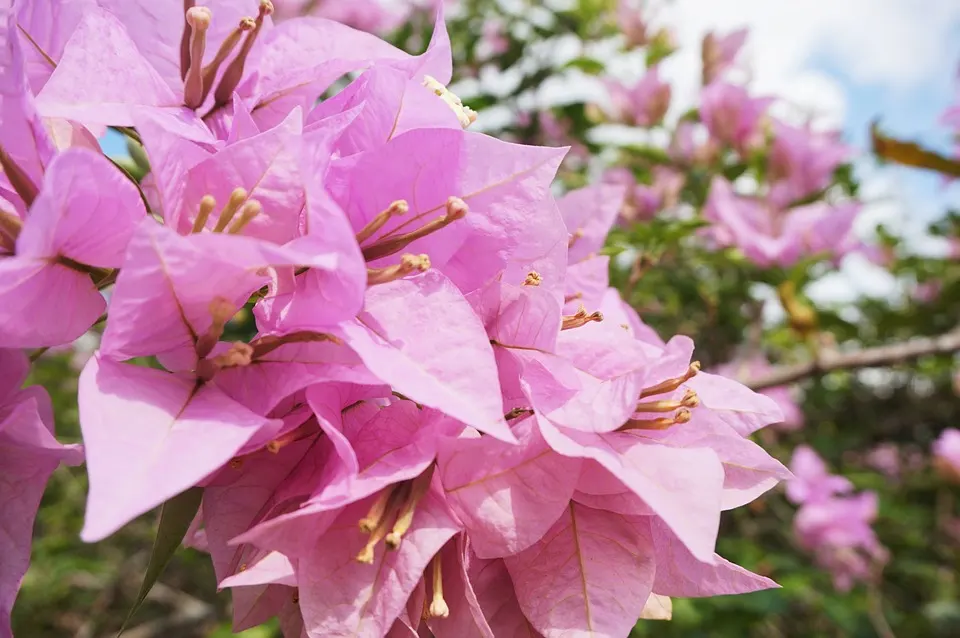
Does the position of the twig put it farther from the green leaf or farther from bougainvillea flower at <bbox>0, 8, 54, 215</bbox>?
bougainvillea flower at <bbox>0, 8, 54, 215</bbox>

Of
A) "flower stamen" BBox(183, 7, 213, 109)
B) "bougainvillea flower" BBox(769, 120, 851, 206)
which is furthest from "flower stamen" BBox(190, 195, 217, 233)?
"bougainvillea flower" BBox(769, 120, 851, 206)

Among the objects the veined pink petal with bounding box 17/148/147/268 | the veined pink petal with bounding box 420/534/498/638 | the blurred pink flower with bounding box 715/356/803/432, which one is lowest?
the blurred pink flower with bounding box 715/356/803/432

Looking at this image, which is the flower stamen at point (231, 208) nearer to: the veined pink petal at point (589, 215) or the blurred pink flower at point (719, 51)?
the veined pink petal at point (589, 215)

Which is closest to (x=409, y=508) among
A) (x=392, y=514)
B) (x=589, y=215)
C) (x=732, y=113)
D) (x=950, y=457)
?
(x=392, y=514)

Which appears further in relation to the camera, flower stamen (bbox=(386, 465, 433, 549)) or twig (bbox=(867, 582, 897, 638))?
twig (bbox=(867, 582, 897, 638))

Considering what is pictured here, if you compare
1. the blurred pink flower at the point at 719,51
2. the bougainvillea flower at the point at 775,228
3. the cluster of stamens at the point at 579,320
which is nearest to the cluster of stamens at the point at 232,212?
the cluster of stamens at the point at 579,320
